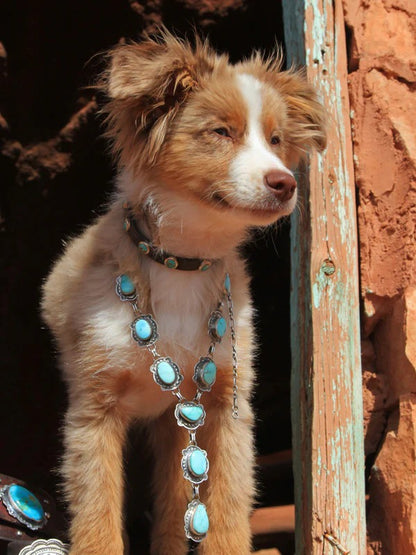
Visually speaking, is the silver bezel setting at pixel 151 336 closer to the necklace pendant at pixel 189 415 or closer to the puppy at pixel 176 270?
the puppy at pixel 176 270

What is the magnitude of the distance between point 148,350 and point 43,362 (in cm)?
303

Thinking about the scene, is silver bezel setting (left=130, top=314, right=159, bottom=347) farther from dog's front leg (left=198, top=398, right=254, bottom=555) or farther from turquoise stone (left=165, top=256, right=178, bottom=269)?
dog's front leg (left=198, top=398, right=254, bottom=555)

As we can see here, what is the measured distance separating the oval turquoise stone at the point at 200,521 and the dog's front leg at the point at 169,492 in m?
0.88

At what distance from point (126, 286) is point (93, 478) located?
87 cm

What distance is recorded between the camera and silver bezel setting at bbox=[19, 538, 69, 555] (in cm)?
329

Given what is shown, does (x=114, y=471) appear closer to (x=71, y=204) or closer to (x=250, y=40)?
(x=71, y=204)

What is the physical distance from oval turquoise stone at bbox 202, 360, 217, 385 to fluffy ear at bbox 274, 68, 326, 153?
1.24 m

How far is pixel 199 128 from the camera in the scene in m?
3.17

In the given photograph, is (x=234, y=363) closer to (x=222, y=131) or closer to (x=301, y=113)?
(x=222, y=131)

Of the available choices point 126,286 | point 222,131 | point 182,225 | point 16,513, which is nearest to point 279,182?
point 222,131

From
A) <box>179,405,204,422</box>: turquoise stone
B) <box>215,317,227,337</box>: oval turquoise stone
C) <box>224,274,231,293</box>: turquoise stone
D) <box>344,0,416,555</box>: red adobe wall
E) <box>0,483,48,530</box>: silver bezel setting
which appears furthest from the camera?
<box>344,0,416,555</box>: red adobe wall

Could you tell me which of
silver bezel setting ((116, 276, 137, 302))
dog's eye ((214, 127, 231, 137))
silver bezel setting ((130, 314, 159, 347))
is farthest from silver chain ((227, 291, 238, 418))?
dog's eye ((214, 127, 231, 137))

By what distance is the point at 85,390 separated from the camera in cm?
322

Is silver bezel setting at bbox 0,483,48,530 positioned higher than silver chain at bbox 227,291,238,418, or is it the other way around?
silver chain at bbox 227,291,238,418
